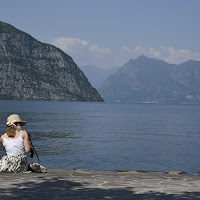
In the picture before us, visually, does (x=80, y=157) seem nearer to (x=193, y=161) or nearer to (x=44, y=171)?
(x=193, y=161)

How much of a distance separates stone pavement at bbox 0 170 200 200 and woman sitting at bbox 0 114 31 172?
0.51 meters

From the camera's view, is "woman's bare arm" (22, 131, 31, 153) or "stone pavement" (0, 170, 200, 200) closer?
"stone pavement" (0, 170, 200, 200)

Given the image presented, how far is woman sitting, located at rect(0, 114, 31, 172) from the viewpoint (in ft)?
44.4

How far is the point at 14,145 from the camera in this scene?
13633 millimetres

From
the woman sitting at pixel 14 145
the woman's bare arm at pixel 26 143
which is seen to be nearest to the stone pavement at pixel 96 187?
the woman sitting at pixel 14 145

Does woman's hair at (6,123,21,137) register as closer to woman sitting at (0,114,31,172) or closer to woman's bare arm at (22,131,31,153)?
woman sitting at (0,114,31,172)

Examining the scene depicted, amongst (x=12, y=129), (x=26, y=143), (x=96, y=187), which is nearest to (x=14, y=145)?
(x=26, y=143)

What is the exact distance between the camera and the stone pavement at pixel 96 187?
9.91 metres

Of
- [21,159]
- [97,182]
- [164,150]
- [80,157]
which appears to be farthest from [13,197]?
[164,150]

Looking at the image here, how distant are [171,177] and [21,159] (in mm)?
6235

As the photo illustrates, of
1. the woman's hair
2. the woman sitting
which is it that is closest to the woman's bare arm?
the woman sitting

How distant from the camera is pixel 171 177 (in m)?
14.2

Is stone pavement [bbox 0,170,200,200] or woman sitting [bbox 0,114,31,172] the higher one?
woman sitting [bbox 0,114,31,172]

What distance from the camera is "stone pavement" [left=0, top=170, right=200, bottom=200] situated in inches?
390
